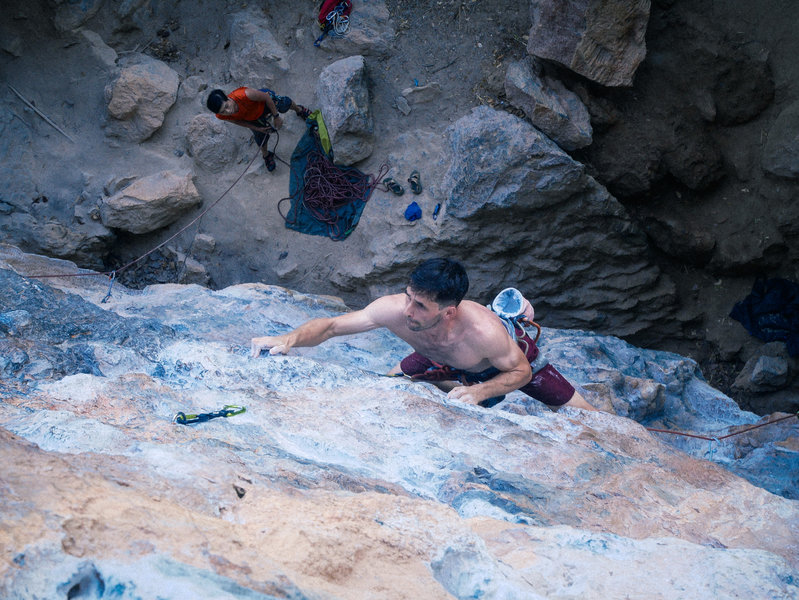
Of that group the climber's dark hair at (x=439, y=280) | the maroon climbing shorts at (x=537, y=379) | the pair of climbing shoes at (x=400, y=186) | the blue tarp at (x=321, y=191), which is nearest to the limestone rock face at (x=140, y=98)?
the blue tarp at (x=321, y=191)

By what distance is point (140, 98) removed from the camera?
620cm

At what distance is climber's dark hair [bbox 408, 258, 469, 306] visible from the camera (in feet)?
9.59

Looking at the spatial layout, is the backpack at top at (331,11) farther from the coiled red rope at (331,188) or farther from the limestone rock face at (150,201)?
the limestone rock face at (150,201)

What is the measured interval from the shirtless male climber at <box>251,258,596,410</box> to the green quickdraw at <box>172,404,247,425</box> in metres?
0.51

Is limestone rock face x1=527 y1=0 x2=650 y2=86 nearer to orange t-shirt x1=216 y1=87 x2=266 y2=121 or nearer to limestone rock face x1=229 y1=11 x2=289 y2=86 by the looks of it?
orange t-shirt x1=216 y1=87 x2=266 y2=121

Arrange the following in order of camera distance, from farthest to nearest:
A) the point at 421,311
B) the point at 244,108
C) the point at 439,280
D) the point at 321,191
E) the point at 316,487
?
1. the point at 321,191
2. the point at 244,108
3. the point at 421,311
4. the point at 439,280
5. the point at 316,487

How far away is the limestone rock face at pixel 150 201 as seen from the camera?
19.7ft

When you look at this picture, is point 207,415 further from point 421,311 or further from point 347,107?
point 347,107

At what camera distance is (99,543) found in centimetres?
127

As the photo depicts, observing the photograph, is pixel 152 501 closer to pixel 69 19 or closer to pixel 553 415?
pixel 553 415

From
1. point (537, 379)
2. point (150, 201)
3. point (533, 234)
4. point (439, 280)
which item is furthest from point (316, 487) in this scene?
point (150, 201)

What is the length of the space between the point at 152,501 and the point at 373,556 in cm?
56

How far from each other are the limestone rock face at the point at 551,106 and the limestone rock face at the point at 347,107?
1418 mm

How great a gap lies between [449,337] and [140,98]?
4.62 m
